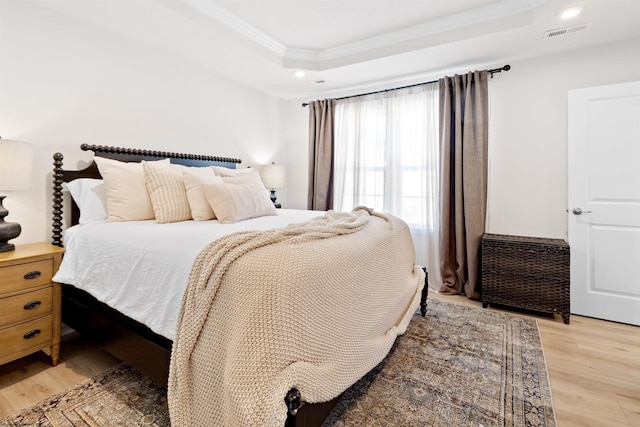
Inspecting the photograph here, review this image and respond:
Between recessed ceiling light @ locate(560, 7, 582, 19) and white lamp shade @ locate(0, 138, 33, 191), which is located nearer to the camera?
white lamp shade @ locate(0, 138, 33, 191)

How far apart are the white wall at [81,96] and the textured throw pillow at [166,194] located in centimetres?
64

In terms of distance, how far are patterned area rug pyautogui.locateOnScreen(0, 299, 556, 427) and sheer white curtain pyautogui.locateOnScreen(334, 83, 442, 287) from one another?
1473mm

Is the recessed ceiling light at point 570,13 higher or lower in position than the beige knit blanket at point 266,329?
higher

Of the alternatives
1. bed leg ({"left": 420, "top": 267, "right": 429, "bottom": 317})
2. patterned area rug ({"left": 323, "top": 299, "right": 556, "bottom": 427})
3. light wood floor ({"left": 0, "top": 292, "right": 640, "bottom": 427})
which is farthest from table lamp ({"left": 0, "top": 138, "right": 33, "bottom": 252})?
bed leg ({"left": 420, "top": 267, "right": 429, "bottom": 317})

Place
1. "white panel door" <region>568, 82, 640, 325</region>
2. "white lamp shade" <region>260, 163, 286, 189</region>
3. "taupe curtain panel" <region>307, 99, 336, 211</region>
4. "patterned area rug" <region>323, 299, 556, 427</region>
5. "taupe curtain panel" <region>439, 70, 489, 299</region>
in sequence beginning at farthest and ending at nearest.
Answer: "taupe curtain panel" <region>307, 99, 336, 211</region>, "white lamp shade" <region>260, 163, 286, 189</region>, "taupe curtain panel" <region>439, 70, 489, 299</region>, "white panel door" <region>568, 82, 640, 325</region>, "patterned area rug" <region>323, 299, 556, 427</region>

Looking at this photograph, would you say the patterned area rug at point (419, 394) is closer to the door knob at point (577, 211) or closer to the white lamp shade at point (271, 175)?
the door knob at point (577, 211)

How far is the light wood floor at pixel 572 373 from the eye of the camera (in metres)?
1.55

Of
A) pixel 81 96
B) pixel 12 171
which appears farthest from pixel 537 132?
pixel 12 171

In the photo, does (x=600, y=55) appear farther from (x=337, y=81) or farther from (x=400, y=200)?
(x=337, y=81)

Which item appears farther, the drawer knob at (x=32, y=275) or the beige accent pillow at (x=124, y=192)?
the beige accent pillow at (x=124, y=192)

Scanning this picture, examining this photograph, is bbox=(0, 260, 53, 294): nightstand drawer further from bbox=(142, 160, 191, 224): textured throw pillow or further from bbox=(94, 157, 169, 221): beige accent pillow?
bbox=(142, 160, 191, 224): textured throw pillow

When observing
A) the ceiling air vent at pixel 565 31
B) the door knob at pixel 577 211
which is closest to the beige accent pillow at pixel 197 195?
the ceiling air vent at pixel 565 31

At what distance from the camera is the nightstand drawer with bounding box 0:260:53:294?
1.67 m

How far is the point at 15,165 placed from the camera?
1.80 meters
